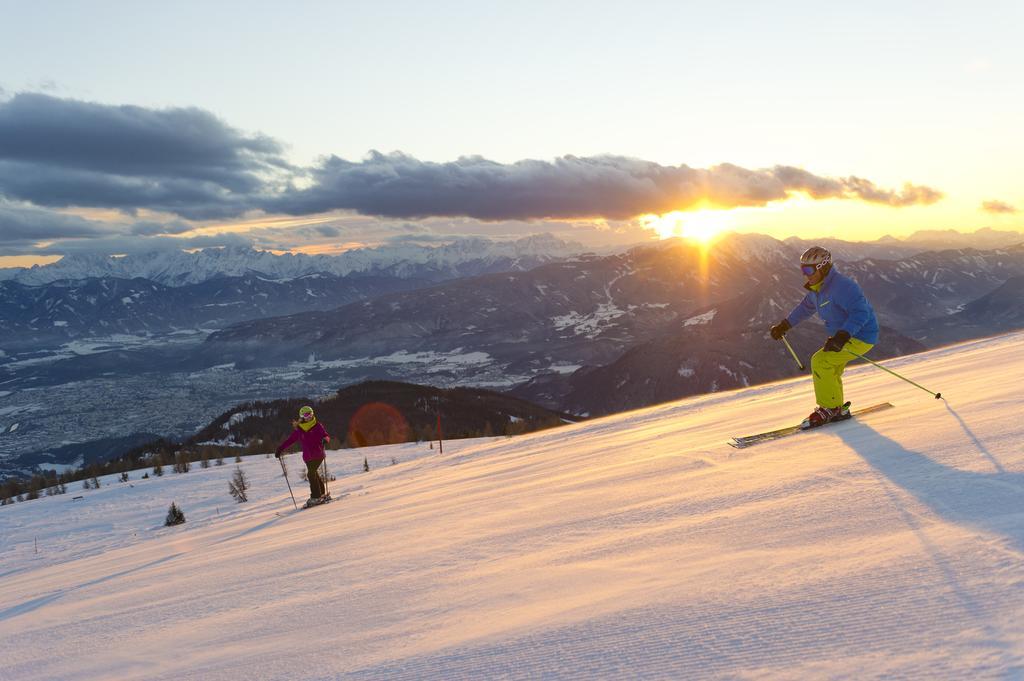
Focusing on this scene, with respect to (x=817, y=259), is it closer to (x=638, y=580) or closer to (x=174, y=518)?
(x=638, y=580)

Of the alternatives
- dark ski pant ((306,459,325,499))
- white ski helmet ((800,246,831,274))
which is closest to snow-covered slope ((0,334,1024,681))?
white ski helmet ((800,246,831,274))

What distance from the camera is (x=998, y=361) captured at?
7773 millimetres

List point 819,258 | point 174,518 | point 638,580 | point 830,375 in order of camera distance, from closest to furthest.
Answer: point 638,580 < point 830,375 < point 819,258 < point 174,518

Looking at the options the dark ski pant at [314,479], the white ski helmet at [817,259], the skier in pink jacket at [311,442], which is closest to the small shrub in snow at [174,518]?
the skier in pink jacket at [311,442]

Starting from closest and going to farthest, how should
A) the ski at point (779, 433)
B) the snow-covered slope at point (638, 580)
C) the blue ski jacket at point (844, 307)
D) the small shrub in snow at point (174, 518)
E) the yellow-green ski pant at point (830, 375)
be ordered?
the snow-covered slope at point (638, 580) → the ski at point (779, 433) → the yellow-green ski pant at point (830, 375) → the blue ski jacket at point (844, 307) → the small shrub in snow at point (174, 518)

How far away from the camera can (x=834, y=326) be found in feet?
23.1

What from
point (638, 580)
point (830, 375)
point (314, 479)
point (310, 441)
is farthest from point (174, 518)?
point (638, 580)

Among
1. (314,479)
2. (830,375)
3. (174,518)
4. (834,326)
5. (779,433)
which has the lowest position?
(174,518)

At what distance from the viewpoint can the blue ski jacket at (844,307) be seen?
22.0 feet

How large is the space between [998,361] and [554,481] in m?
6.19

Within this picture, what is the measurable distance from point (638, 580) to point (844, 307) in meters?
5.34

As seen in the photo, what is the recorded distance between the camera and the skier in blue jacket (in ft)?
21.2

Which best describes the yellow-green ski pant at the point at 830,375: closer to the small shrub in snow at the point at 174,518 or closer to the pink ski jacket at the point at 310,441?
the pink ski jacket at the point at 310,441

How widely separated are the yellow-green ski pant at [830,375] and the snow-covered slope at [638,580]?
0.60 metres
